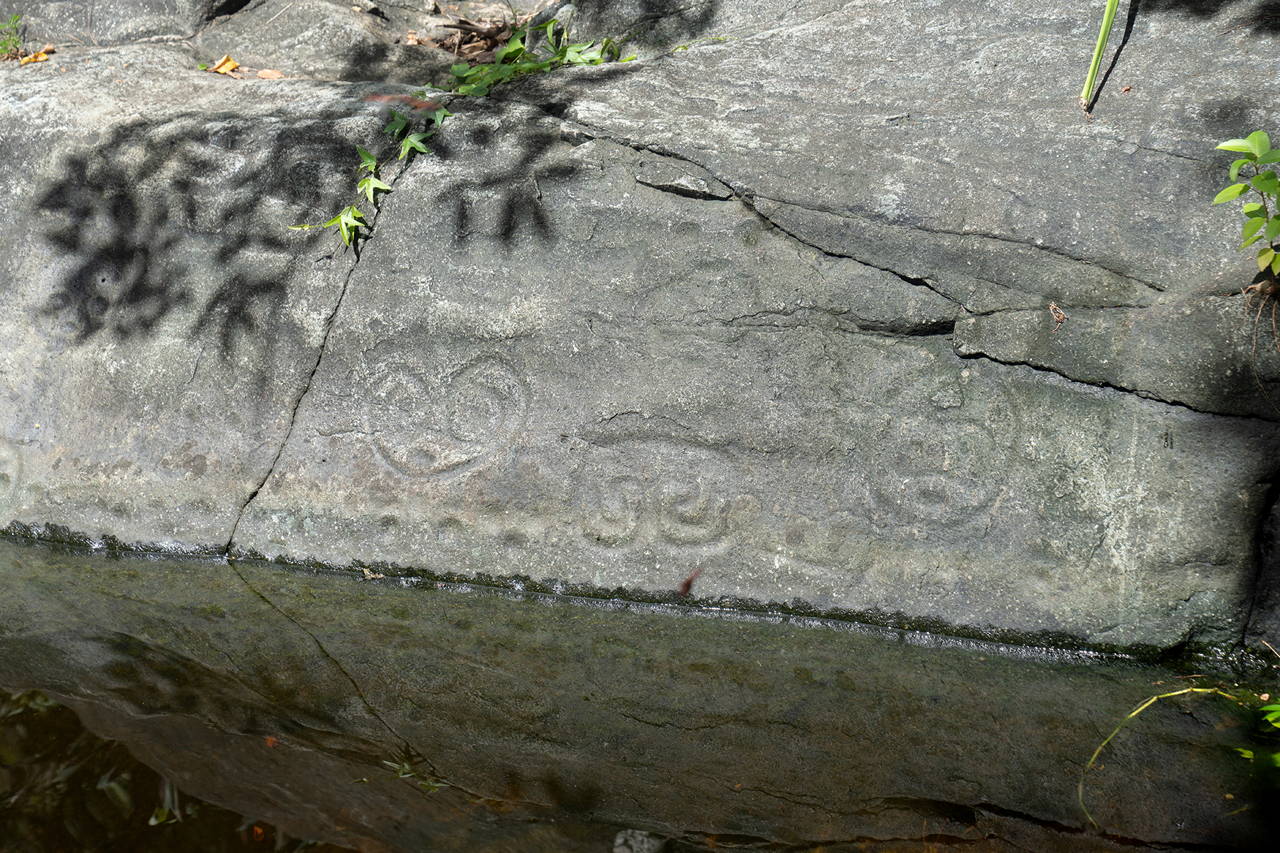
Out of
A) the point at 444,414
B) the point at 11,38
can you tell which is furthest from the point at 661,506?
the point at 11,38

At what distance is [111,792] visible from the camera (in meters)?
1.80

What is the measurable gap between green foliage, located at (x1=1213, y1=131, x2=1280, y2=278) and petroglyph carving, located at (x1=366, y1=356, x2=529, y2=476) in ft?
5.16

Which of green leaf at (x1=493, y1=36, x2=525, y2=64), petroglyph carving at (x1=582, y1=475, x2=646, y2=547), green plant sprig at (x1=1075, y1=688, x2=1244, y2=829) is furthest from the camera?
green leaf at (x1=493, y1=36, x2=525, y2=64)

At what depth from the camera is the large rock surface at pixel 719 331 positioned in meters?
2.35

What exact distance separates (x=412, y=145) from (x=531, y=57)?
0.60 metres

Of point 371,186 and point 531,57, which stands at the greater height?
point 531,57

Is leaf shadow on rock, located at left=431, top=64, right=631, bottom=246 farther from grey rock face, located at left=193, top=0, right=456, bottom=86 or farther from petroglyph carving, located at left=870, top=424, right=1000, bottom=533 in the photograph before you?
petroglyph carving, located at left=870, top=424, right=1000, bottom=533

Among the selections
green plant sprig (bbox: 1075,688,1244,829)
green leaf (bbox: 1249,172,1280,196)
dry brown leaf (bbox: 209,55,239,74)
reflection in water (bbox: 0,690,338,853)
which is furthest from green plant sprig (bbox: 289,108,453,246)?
green plant sprig (bbox: 1075,688,1244,829)

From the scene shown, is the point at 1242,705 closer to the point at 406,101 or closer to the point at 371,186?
the point at 371,186

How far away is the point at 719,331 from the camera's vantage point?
2.55 meters

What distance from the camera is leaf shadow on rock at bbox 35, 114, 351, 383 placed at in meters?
2.80

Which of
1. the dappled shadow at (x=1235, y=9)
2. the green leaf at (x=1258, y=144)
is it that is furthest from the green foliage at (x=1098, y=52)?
the green leaf at (x=1258, y=144)

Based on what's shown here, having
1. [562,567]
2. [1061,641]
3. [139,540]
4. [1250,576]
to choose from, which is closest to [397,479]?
[562,567]

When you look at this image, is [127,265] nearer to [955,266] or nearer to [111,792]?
[111,792]
